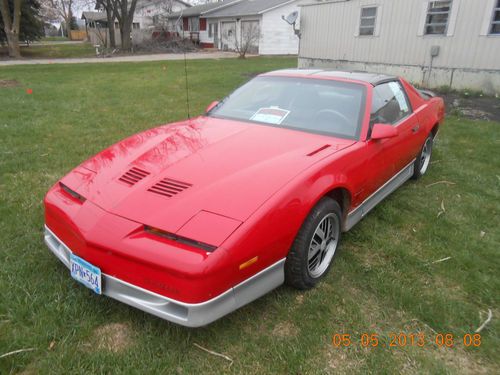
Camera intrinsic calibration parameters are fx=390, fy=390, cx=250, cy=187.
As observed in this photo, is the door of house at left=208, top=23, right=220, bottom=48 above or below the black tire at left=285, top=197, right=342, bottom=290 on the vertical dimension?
above

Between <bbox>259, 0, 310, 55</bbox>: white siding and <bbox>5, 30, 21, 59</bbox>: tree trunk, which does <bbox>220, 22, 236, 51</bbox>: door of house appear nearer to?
<bbox>259, 0, 310, 55</bbox>: white siding

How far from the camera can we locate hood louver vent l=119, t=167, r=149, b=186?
243cm

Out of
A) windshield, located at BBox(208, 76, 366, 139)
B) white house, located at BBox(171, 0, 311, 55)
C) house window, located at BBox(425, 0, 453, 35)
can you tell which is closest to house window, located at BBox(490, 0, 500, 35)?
house window, located at BBox(425, 0, 453, 35)

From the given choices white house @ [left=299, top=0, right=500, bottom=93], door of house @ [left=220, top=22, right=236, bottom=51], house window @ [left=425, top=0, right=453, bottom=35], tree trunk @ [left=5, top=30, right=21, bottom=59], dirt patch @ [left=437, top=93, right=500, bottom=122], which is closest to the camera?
dirt patch @ [left=437, top=93, right=500, bottom=122]

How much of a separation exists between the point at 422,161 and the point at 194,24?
121 feet

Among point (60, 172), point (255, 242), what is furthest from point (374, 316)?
point (60, 172)

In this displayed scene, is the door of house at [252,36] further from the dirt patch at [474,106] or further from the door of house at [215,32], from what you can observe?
the dirt patch at [474,106]

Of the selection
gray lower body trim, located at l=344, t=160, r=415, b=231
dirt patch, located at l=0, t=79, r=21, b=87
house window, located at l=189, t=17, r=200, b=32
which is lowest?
dirt patch, located at l=0, t=79, r=21, b=87

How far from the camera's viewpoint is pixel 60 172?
4496 mm

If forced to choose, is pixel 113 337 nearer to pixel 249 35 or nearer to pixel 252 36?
pixel 252 36

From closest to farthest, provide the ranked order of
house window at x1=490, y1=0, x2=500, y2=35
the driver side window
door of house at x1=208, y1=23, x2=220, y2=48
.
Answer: the driver side window
house window at x1=490, y1=0, x2=500, y2=35
door of house at x1=208, y1=23, x2=220, y2=48

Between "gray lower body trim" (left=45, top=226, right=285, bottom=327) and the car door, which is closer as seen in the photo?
"gray lower body trim" (left=45, top=226, right=285, bottom=327)

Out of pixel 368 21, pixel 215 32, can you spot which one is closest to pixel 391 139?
pixel 368 21

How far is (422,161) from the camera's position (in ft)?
15.1
